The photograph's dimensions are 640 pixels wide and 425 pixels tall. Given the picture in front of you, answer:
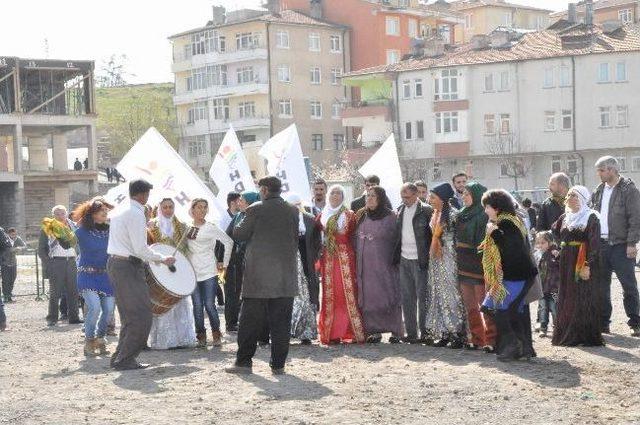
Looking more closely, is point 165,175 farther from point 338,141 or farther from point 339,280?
point 338,141

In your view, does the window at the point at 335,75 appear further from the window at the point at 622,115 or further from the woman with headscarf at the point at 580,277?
the woman with headscarf at the point at 580,277

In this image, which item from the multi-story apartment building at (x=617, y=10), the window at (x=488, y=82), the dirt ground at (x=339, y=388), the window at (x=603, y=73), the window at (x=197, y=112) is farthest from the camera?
the multi-story apartment building at (x=617, y=10)

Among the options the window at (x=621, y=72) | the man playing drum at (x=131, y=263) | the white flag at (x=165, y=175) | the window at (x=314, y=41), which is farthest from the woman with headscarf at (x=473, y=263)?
the window at (x=314, y=41)

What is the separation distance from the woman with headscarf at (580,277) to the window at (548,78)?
59103mm

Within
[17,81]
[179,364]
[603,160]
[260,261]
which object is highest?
[17,81]

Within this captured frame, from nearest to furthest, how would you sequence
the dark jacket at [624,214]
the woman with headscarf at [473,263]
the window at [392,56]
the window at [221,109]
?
Result: 1. the woman with headscarf at [473,263]
2. the dark jacket at [624,214]
3. the window at [392,56]
4. the window at [221,109]

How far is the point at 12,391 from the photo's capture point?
11.4 metres

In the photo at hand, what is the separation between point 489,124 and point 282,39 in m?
20.2

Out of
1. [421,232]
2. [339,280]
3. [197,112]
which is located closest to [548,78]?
[197,112]

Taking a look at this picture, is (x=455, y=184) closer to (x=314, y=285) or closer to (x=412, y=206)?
(x=412, y=206)

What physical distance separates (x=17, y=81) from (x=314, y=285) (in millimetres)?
56138

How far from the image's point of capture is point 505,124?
74375 millimetres

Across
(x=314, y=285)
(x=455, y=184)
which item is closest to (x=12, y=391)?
(x=314, y=285)

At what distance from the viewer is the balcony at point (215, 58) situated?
A: 290 feet
